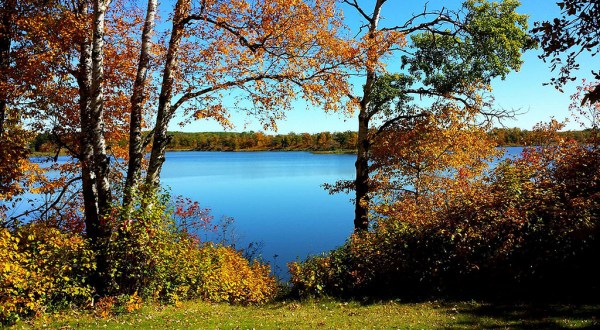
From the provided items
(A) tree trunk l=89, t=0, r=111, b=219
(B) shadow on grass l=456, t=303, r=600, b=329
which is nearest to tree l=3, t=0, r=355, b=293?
(A) tree trunk l=89, t=0, r=111, b=219

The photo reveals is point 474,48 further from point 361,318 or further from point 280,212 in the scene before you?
point 280,212

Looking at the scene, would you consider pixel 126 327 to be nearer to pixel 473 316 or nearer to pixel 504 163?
pixel 473 316

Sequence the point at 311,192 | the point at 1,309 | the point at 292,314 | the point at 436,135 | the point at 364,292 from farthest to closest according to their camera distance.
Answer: the point at 311,192, the point at 436,135, the point at 364,292, the point at 292,314, the point at 1,309

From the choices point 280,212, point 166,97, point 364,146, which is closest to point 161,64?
point 166,97

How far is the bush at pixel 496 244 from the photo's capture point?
33.4 feet

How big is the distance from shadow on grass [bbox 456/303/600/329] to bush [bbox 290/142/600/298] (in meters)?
1.12

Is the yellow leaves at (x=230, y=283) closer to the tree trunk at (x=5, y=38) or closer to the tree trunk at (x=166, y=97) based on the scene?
the tree trunk at (x=166, y=97)

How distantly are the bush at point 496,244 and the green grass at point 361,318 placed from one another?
1181 mm

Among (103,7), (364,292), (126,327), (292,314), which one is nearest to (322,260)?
(364,292)

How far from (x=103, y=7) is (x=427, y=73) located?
13.8m

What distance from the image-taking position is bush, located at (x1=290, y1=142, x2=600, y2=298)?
401 inches

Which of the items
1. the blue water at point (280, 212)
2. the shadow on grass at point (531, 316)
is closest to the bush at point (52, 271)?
the shadow on grass at point (531, 316)

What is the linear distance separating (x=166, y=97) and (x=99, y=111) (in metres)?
1.78

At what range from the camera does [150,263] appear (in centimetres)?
1101
